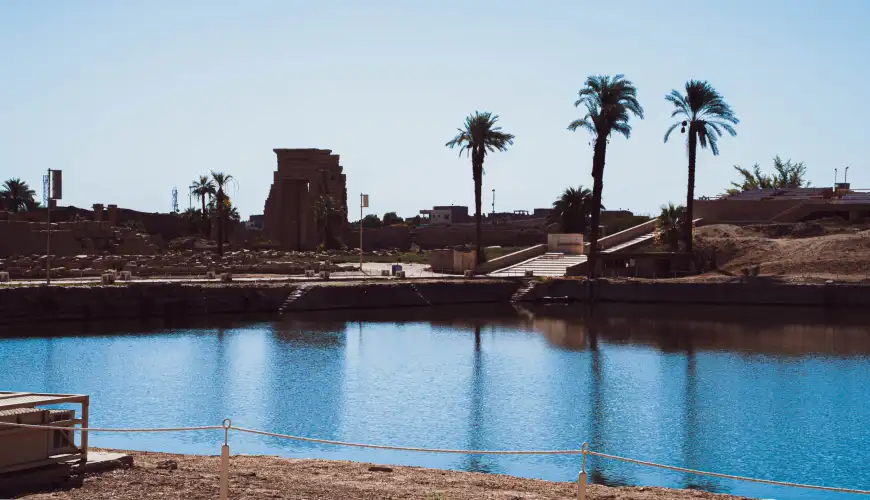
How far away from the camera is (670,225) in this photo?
64.3 m

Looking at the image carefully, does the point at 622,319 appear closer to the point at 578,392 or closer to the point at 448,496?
the point at 578,392

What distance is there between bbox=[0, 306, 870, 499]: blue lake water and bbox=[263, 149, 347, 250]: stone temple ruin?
119ft

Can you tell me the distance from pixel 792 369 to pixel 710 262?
28953 mm

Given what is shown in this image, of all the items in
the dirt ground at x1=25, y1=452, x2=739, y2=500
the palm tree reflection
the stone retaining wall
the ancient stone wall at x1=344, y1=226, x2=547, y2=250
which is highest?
the ancient stone wall at x1=344, y1=226, x2=547, y2=250

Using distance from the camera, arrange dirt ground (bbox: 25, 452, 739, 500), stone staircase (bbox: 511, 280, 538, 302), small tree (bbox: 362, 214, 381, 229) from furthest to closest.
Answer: small tree (bbox: 362, 214, 381, 229) < stone staircase (bbox: 511, 280, 538, 302) < dirt ground (bbox: 25, 452, 739, 500)

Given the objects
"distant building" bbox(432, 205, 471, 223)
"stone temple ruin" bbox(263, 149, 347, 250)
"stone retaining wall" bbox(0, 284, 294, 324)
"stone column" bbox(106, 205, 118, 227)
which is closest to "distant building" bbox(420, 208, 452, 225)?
"distant building" bbox(432, 205, 471, 223)

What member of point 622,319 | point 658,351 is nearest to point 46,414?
point 658,351

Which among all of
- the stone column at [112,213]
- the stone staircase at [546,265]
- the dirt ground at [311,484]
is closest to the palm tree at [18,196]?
the stone column at [112,213]

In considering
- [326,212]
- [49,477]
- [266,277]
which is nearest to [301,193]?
[326,212]

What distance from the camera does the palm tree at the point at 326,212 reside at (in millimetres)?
83062

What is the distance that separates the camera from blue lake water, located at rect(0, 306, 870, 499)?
20.2 m

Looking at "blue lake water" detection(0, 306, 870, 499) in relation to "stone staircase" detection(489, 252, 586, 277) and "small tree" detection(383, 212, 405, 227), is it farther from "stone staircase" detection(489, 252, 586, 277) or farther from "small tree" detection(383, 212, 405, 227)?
"small tree" detection(383, 212, 405, 227)

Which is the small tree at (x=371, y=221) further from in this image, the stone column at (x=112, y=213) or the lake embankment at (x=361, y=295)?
the lake embankment at (x=361, y=295)

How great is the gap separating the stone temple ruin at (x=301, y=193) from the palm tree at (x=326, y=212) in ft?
2.07
